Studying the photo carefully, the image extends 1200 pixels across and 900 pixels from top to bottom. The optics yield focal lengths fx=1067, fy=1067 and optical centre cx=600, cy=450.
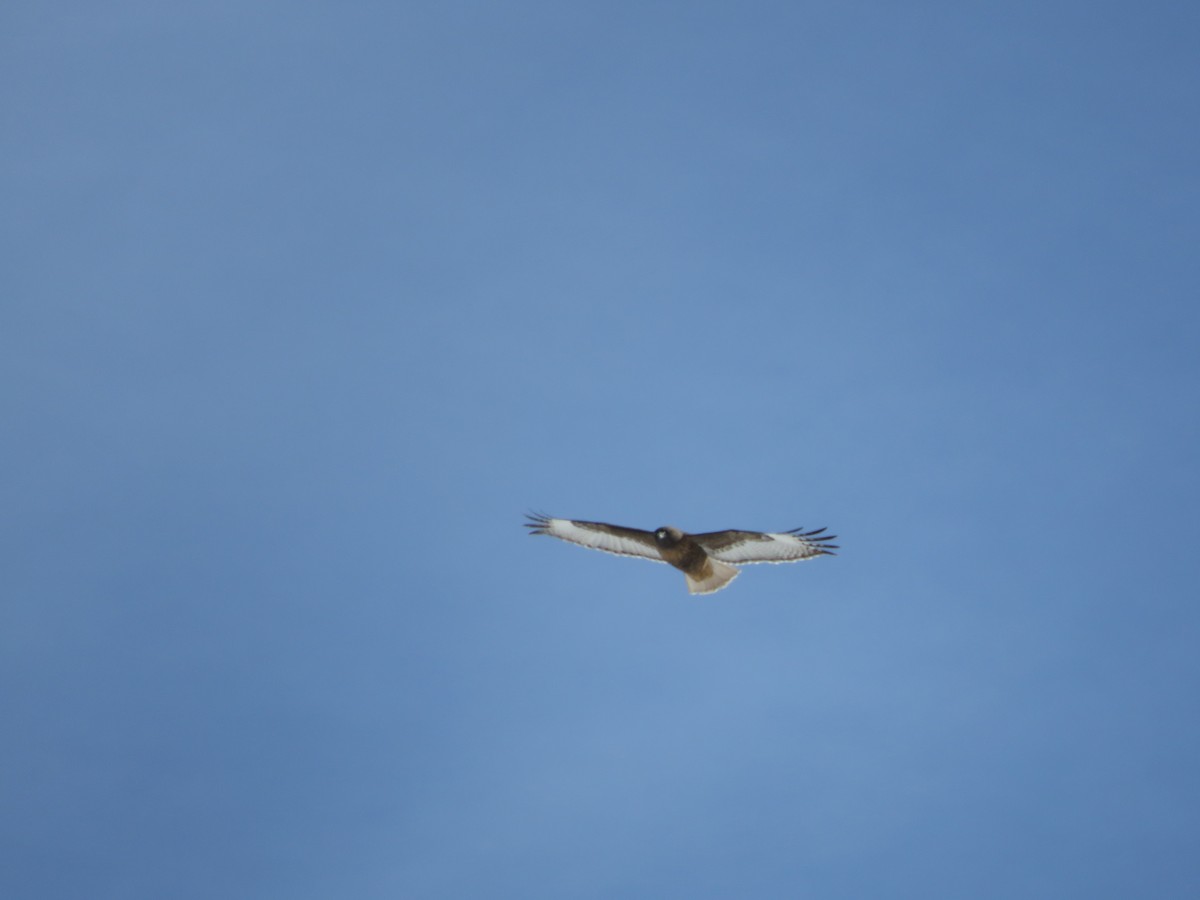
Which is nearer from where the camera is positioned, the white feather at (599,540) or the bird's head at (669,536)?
the bird's head at (669,536)

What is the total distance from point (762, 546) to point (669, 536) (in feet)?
5.57

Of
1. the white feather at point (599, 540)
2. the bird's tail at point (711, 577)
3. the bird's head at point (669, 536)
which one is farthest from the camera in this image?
the white feather at point (599, 540)

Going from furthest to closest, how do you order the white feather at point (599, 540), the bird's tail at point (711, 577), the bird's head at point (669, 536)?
the white feather at point (599, 540), the bird's tail at point (711, 577), the bird's head at point (669, 536)

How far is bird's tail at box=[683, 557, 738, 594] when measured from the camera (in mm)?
16891

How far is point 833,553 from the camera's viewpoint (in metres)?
17.3

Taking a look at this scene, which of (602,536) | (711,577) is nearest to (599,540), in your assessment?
(602,536)

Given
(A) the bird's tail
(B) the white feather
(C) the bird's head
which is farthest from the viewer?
(B) the white feather

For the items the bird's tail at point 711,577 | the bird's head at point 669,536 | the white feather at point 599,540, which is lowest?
the bird's tail at point 711,577

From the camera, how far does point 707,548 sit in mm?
17016

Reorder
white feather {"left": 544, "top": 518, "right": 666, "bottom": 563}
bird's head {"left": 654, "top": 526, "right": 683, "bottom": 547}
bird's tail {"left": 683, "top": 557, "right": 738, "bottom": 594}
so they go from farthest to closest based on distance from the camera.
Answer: white feather {"left": 544, "top": 518, "right": 666, "bottom": 563} < bird's tail {"left": 683, "top": 557, "right": 738, "bottom": 594} < bird's head {"left": 654, "top": 526, "right": 683, "bottom": 547}

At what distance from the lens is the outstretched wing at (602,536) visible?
17.5 meters

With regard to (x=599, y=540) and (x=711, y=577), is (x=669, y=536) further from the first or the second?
(x=599, y=540)

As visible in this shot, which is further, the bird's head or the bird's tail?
the bird's tail

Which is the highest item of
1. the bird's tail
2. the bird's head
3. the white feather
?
the white feather
